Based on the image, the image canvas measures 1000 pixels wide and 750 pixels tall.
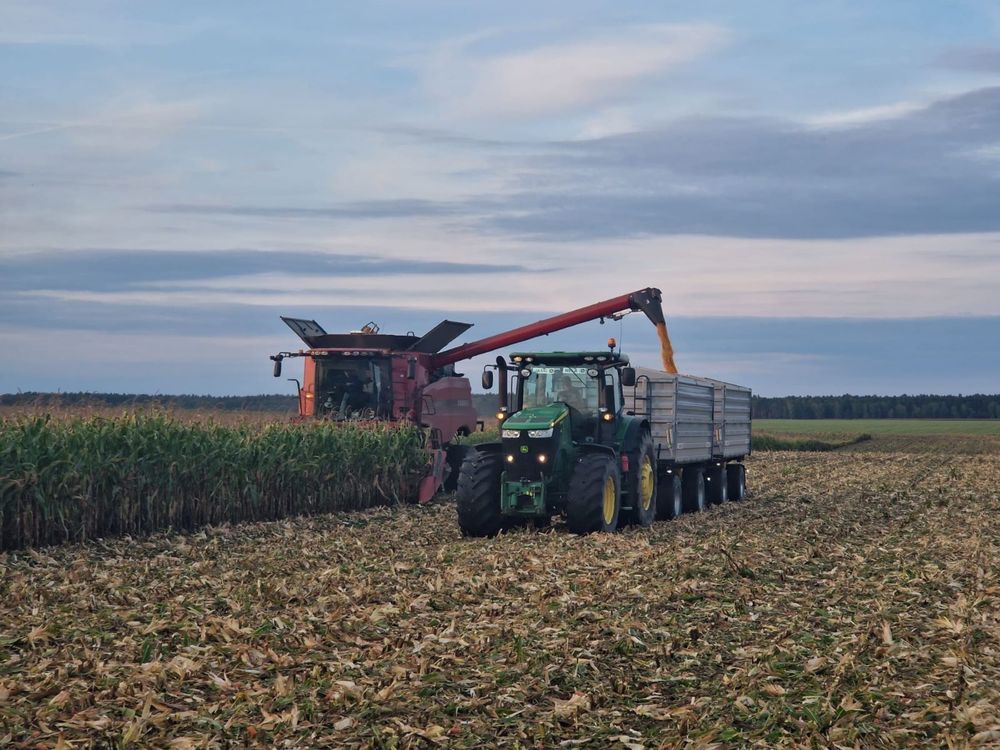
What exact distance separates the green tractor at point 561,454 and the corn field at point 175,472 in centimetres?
Answer: 482

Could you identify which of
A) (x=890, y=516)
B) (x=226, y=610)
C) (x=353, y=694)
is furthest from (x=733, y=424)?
(x=353, y=694)

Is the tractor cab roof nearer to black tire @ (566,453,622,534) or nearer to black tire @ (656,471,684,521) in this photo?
black tire @ (566,453,622,534)

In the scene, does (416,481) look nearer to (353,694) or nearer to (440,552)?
(440,552)

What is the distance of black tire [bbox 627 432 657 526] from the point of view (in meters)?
18.3

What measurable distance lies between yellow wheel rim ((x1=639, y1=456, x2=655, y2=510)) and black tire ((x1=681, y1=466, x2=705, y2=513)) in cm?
386

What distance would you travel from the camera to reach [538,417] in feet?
57.1

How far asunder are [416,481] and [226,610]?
1304 centimetres

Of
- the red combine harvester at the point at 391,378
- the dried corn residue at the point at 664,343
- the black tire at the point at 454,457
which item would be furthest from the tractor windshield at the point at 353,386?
the dried corn residue at the point at 664,343

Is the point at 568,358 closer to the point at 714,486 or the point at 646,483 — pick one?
the point at 646,483

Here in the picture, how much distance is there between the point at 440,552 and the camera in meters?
14.7

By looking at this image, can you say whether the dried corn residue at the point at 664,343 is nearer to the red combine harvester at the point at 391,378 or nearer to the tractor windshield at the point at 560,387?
the red combine harvester at the point at 391,378

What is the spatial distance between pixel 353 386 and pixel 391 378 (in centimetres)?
84

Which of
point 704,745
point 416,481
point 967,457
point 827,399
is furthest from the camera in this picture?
point 827,399

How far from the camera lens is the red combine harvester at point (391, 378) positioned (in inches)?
954
